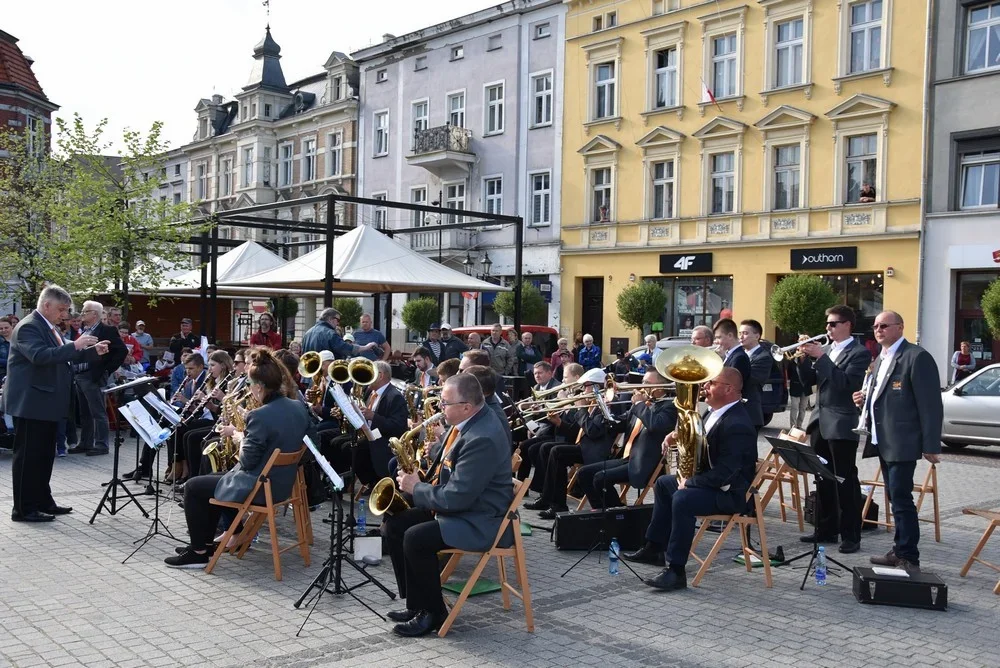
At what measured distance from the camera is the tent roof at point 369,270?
15156mm

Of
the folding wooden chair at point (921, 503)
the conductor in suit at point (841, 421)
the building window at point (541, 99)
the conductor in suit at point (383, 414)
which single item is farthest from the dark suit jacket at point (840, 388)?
the building window at point (541, 99)

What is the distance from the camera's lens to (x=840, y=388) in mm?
7809

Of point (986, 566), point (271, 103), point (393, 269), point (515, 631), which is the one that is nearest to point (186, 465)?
point (515, 631)

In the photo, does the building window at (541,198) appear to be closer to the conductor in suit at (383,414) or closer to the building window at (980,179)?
the building window at (980,179)

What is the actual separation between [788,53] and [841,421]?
21318mm

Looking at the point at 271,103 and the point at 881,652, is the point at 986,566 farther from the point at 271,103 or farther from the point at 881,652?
the point at 271,103

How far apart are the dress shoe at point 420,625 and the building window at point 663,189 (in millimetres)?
24945

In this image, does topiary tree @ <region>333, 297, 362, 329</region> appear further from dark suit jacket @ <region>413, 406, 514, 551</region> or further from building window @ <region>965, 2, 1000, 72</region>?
dark suit jacket @ <region>413, 406, 514, 551</region>

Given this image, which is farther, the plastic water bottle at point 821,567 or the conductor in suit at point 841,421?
the conductor in suit at point 841,421

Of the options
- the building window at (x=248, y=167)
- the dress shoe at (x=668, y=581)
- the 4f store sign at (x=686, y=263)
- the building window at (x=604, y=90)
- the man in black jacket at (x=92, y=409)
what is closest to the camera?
the dress shoe at (x=668, y=581)

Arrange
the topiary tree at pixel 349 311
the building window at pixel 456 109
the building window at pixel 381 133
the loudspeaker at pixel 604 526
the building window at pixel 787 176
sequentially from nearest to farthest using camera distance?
the loudspeaker at pixel 604 526 < the building window at pixel 787 176 < the building window at pixel 456 109 < the topiary tree at pixel 349 311 < the building window at pixel 381 133

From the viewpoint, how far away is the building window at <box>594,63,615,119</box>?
31.1 m

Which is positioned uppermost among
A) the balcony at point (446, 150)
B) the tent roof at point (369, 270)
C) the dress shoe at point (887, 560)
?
the balcony at point (446, 150)

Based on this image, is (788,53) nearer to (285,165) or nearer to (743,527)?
(743,527)
